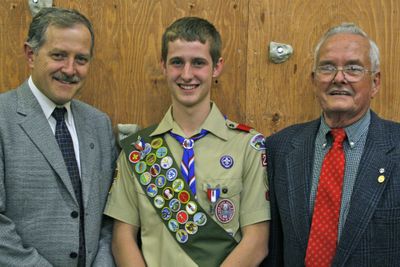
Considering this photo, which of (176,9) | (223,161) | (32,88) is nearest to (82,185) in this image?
(32,88)

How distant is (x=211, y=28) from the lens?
93.7 inches

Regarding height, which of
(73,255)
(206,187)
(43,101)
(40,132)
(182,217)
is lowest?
(73,255)

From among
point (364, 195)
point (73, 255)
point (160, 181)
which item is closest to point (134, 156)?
point (160, 181)

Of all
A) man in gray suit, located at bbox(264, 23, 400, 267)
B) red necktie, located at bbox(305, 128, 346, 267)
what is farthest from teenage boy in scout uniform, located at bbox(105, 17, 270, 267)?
red necktie, located at bbox(305, 128, 346, 267)

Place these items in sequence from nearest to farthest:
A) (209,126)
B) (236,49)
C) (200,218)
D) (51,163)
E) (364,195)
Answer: (364,195) < (51,163) < (200,218) < (209,126) < (236,49)

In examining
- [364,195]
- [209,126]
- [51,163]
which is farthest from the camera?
[209,126]

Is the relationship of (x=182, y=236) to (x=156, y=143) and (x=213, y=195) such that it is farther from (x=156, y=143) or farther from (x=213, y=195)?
(x=156, y=143)

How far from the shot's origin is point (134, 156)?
7.83 ft

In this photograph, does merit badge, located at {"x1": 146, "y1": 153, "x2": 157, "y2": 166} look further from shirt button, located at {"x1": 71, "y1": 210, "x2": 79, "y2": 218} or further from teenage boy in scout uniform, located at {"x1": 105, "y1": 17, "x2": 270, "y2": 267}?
shirt button, located at {"x1": 71, "y1": 210, "x2": 79, "y2": 218}

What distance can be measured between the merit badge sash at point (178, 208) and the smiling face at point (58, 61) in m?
0.41

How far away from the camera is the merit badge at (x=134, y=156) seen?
2.38m

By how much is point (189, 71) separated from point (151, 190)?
1.67ft

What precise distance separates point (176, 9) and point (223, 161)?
2.69 feet

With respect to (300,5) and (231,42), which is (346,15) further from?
(231,42)
